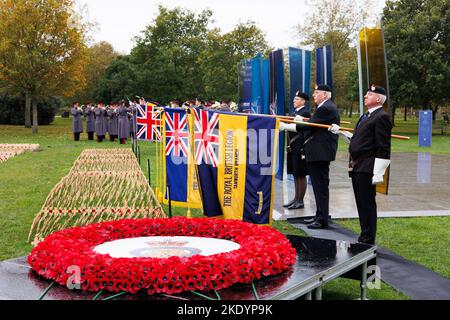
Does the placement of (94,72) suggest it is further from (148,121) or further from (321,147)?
(321,147)

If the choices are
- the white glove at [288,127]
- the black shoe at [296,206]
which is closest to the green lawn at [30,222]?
the black shoe at [296,206]

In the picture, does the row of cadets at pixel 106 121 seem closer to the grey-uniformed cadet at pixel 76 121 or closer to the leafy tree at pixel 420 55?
the grey-uniformed cadet at pixel 76 121

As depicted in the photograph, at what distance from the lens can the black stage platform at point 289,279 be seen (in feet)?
12.0

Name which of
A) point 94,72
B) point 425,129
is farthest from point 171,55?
point 425,129

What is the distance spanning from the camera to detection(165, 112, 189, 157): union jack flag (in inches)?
362

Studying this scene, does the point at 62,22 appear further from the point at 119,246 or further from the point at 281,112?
the point at 119,246

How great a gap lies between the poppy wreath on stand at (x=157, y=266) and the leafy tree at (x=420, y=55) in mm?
34164

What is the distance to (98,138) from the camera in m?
27.9

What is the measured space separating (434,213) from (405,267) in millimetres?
3515

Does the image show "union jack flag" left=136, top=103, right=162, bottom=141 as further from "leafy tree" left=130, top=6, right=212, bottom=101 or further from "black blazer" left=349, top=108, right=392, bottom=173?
"leafy tree" left=130, top=6, right=212, bottom=101

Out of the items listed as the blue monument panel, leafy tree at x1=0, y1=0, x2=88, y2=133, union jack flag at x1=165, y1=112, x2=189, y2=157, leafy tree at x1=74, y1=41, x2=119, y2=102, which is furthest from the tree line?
union jack flag at x1=165, y1=112, x2=189, y2=157

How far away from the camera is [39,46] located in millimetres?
33750

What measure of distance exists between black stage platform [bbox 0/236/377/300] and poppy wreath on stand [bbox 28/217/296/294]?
0.21ft
